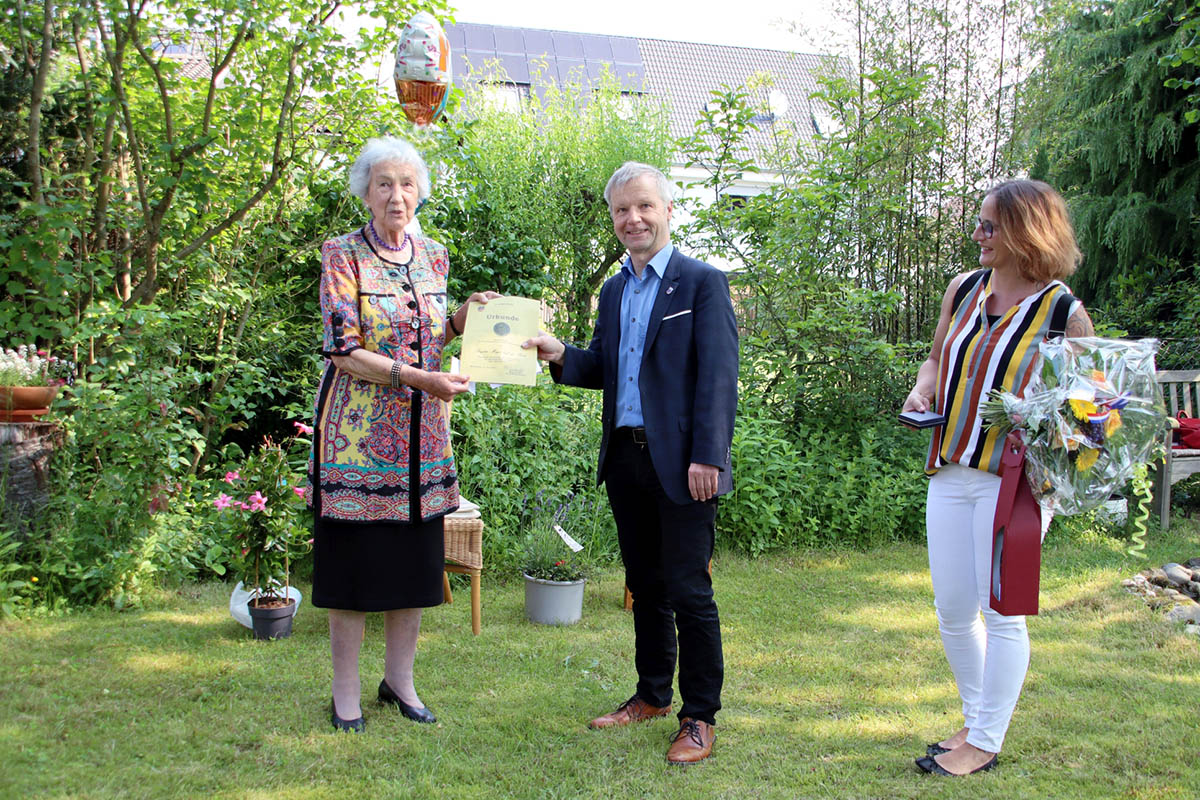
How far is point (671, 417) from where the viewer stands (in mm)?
2701

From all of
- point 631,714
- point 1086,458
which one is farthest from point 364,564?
point 1086,458

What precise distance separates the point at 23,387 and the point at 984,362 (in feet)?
14.0

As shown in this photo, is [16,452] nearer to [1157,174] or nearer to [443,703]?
[443,703]

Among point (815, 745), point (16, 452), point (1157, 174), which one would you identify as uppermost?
point (1157, 174)

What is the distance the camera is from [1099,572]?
507 cm

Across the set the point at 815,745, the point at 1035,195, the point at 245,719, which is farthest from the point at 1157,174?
the point at 245,719

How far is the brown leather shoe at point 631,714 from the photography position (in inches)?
119

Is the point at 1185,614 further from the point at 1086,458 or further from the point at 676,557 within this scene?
the point at 676,557

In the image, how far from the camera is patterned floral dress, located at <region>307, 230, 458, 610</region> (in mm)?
2738

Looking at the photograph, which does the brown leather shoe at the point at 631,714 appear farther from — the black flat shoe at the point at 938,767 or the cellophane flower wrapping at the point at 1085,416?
the cellophane flower wrapping at the point at 1085,416

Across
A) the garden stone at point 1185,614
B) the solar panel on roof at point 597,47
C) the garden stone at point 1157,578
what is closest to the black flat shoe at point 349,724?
the garden stone at point 1185,614

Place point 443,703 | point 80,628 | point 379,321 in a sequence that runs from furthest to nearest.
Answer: point 80,628 < point 443,703 < point 379,321

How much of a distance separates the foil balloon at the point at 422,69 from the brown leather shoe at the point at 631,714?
2.96 m

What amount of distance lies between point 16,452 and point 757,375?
4.58 metres
